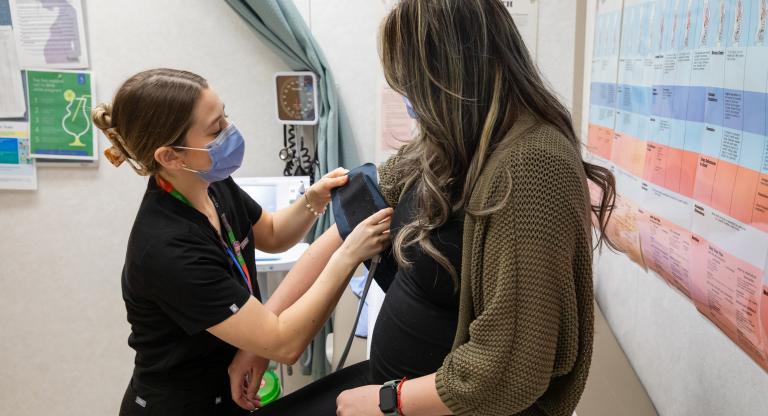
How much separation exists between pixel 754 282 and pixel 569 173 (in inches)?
14.0

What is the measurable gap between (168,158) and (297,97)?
1.17 metres

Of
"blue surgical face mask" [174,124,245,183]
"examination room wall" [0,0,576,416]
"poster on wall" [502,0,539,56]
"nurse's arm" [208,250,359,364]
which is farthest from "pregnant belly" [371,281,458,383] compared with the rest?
"poster on wall" [502,0,539,56]

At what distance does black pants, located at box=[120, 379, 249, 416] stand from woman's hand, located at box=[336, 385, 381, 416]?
0.40 m

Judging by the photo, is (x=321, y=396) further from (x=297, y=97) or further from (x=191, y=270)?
(x=297, y=97)

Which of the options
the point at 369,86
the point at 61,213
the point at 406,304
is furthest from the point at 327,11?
the point at 406,304

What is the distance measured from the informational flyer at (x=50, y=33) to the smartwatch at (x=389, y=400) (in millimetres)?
2040

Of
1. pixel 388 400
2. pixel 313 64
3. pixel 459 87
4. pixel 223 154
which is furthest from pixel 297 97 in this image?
pixel 388 400

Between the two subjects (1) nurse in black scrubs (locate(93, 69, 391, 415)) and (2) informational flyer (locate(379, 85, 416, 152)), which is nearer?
(1) nurse in black scrubs (locate(93, 69, 391, 415))

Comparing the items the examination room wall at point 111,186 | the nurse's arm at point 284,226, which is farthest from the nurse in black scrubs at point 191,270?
the examination room wall at point 111,186

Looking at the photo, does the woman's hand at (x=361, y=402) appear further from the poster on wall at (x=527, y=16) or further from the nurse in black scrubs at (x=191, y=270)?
the poster on wall at (x=527, y=16)

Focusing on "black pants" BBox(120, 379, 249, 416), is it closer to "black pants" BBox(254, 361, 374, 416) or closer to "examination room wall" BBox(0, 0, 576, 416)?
"black pants" BBox(254, 361, 374, 416)

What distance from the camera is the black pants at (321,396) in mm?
1405

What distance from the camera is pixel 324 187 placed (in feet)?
4.99

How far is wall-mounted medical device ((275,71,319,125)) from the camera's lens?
241 cm
